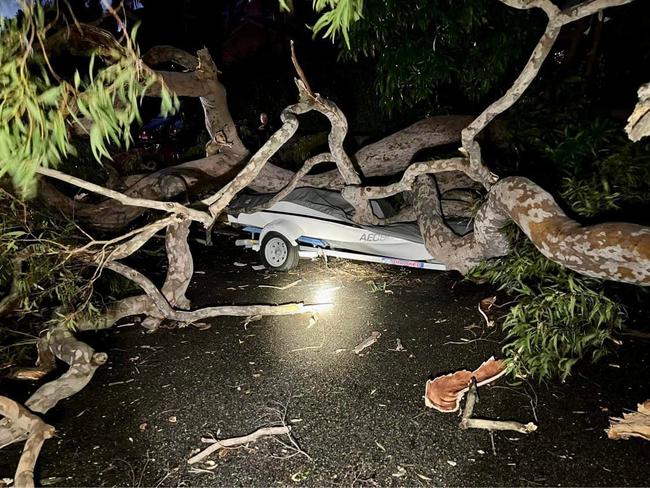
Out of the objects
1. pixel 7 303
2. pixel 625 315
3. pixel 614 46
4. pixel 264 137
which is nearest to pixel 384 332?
pixel 625 315

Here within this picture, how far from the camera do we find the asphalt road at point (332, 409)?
270 centimetres

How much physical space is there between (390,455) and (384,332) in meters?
1.67

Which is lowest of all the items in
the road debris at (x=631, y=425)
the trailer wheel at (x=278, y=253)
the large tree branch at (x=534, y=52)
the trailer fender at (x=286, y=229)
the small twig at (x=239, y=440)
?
the road debris at (x=631, y=425)

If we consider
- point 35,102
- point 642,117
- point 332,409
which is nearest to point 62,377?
point 332,409

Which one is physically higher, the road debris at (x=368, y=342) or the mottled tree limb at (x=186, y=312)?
the mottled tree limb at (x=186, y=312)

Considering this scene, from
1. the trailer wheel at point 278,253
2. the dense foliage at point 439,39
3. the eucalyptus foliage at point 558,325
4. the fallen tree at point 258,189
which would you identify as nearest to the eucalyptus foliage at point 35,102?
the fallen tree at point 258,189

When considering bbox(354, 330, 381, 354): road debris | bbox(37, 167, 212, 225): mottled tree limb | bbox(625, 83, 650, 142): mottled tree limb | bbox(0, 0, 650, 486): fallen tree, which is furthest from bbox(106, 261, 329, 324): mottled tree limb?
bbox(625, 83, 650, 142): mottled tree limb

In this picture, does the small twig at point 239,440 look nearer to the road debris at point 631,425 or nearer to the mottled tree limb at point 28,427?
the mottled tree limb at point 28,427

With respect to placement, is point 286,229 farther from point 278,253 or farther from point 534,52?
point 534,52

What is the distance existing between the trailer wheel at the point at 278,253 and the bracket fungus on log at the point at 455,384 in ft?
9.49

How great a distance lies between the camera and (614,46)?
12.9m

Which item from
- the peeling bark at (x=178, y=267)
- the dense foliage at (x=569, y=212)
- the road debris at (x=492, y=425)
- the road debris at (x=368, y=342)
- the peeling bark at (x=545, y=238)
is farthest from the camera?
the peeling bark at (x=178, y=267)

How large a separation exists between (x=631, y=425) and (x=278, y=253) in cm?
426

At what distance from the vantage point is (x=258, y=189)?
7629 millimetres
